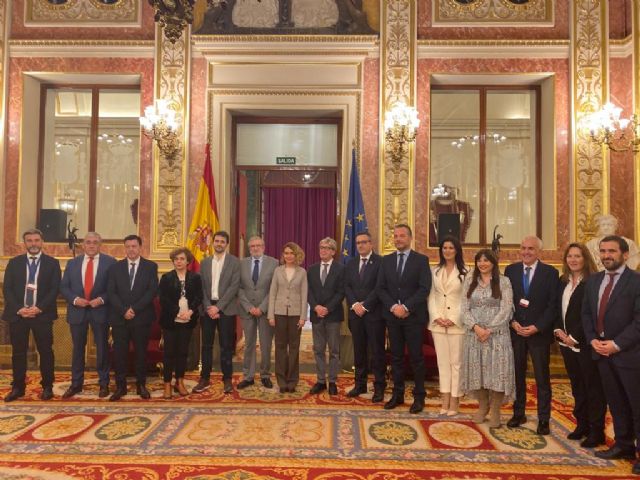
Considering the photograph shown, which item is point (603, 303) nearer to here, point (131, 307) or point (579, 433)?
point (579, 433)

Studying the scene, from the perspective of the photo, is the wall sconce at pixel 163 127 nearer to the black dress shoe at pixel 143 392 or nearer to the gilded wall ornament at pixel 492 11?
the black dress shoe at pixel 143 392

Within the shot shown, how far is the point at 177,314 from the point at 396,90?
4.00m

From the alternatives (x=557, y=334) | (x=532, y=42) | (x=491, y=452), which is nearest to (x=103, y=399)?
(x=491, y=452)

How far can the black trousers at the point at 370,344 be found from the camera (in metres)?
4.90

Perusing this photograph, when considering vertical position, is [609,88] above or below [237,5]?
below

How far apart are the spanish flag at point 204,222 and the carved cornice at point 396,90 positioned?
7.14 feet

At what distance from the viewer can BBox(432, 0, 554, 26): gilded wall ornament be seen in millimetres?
6758

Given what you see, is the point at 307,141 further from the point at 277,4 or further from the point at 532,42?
the point at 532,42

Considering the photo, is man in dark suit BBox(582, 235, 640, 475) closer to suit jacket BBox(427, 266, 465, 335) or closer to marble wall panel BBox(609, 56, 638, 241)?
suit jacket BBox(427, 266, 465, 335)

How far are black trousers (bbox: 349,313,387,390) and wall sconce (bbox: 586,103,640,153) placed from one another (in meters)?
3.65

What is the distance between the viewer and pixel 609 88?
6562 mm

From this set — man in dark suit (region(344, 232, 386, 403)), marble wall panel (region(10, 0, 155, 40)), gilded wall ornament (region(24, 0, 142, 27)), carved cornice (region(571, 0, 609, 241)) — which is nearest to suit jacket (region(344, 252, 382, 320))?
man in dark suit (region(344, 232, 386, 403))

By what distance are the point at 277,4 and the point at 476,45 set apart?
270cm

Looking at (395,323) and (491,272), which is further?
(395,323)
